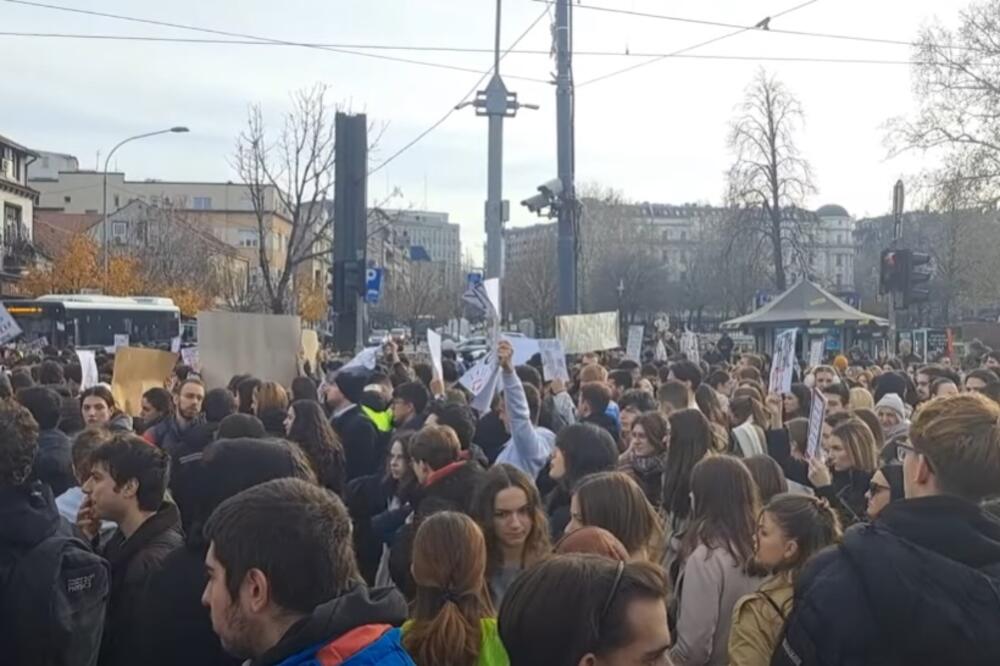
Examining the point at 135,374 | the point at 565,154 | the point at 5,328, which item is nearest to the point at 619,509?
the point at 135,374

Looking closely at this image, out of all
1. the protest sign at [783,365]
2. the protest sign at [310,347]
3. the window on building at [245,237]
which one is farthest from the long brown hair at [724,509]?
the window on building at [245,237]

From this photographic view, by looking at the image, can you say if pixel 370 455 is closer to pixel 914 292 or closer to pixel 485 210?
pixel 485 210

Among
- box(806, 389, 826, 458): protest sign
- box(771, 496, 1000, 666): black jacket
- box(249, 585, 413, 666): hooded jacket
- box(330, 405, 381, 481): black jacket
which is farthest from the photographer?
box(330, 405, 381, 481): black jacket

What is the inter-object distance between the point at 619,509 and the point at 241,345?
8811 mm

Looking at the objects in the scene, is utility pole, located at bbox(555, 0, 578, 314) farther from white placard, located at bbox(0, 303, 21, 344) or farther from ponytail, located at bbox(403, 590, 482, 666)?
ponytail, located at bbox(403, 590, 482, 666)

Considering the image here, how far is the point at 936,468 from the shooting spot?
3.30 metres

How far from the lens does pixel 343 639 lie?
2.51 m

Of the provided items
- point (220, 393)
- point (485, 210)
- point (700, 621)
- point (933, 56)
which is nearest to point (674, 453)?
point (700, 621)

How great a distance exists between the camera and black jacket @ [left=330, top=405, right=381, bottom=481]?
26.5 feet

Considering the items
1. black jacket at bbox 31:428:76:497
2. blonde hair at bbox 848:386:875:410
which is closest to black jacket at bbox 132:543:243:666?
black jacket at bbox 31:428:76:497

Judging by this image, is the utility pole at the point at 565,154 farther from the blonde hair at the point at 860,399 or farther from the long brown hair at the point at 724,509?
the long brown hair at the point at 724,509

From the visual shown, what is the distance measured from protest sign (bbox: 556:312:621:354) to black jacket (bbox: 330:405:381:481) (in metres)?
8.51

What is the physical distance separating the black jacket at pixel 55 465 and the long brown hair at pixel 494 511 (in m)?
2.67

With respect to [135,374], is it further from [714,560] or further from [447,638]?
[447,638]
